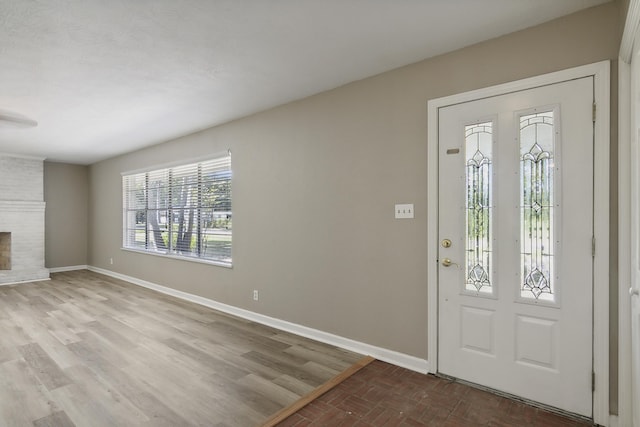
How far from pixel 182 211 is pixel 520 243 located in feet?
15.5

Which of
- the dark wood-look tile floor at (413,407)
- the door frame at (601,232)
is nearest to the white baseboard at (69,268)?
the dark wood-look tile floor at (413,407)

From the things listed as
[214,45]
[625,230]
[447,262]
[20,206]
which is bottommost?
[447,262]

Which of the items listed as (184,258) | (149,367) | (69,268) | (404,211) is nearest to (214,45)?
(404,211)

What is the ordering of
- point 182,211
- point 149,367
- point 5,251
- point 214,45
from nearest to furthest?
1. point 214,45
2. point 149,367
3. point 182,211
4. point 5,251

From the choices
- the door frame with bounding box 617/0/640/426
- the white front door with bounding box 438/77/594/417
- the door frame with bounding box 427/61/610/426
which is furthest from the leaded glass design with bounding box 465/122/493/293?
the door frame with bounding box 617/0/640/426

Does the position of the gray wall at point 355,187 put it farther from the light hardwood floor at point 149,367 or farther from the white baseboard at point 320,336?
the light hardwood floor at point 149,367

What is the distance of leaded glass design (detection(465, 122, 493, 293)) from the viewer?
7.91ft

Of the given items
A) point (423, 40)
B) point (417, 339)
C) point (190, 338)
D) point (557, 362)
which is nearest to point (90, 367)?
point (190, 338)

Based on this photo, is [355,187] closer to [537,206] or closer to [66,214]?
[537,206]

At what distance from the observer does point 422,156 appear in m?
2.71

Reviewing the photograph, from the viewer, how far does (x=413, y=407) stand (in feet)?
7.27

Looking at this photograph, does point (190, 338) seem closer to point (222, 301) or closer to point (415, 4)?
point (222, 301)

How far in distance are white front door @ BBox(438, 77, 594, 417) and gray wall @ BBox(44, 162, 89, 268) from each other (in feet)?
27.8

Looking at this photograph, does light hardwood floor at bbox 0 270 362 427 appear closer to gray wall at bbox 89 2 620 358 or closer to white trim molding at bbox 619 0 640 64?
gray wall at bbox 89 2 620 358
